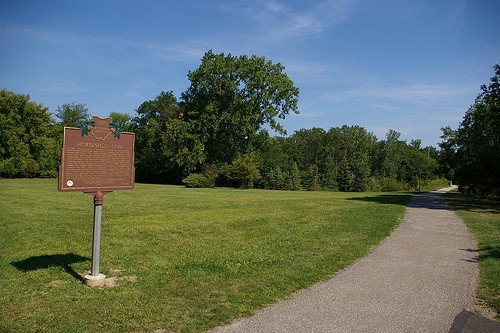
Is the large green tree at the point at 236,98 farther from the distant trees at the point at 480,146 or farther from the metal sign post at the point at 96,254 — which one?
the metal sign post at the point at 96,254

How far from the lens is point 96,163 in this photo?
6539 mm

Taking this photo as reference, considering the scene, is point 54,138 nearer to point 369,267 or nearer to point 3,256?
point 3,256

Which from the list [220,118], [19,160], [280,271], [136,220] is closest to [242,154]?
[220,118]

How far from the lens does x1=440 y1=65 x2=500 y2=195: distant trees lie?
83.6 ft

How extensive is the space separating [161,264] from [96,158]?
8.43ft

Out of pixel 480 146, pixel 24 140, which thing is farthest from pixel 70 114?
pixel 480 146

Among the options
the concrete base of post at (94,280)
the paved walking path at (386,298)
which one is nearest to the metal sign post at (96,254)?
the concrete base of post at (94,280)

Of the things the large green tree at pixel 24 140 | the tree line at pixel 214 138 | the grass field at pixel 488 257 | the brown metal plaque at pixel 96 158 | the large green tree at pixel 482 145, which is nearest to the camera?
the grass field at pixel 488 257

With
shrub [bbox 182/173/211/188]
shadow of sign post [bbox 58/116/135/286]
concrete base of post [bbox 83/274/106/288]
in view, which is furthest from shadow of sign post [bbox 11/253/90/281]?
shrub [bbox 182/173/211/188]

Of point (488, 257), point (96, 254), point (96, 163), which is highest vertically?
point (96, 163)

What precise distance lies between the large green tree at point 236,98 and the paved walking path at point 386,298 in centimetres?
3937

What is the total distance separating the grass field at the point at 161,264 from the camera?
4977 mm

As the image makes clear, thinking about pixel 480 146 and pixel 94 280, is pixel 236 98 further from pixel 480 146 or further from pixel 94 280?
pixel 94 280

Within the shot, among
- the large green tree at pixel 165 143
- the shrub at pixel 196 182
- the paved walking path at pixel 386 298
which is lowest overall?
the paved walking path at pixel 386 298
